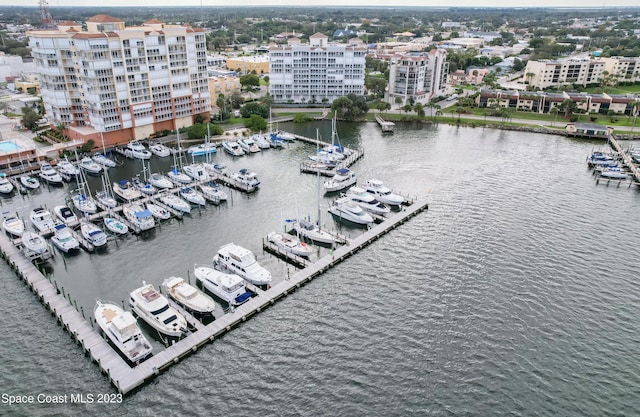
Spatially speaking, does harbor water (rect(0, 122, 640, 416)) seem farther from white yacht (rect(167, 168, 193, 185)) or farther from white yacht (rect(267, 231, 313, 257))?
white yacht (rect(167, 168, 193, 185))

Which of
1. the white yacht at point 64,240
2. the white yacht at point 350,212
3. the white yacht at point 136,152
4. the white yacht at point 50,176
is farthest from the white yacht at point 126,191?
the white yacht at point 350,212

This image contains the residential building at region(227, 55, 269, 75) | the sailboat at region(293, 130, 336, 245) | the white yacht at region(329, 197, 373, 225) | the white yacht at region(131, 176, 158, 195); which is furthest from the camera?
the residential building at region(227, 55, 269, 75)

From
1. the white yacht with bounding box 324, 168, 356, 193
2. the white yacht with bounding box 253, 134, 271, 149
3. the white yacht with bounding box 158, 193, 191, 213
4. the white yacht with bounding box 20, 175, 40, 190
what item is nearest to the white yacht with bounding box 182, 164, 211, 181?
the white yacht with bounding box 158, 193, 191, 213

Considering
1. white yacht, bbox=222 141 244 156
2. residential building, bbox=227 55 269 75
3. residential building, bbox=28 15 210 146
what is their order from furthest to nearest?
residential building, bbox=227 55 269 75 → white yacht, bbox=222 141 244 156 → residential building, bbox=28 15 210 146

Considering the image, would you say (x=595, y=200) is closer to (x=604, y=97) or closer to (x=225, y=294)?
(x=225, y=294)

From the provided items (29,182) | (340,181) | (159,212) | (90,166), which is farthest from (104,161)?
(340,181)

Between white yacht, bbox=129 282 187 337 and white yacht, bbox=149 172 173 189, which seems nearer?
white yacht, bbox=129 282 187 337

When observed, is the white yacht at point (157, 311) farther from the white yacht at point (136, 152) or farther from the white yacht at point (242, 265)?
the white yacht at point (136, 152)
